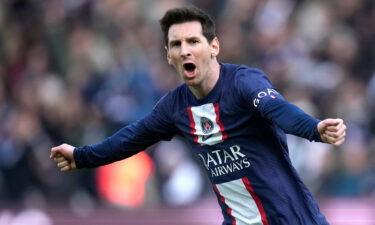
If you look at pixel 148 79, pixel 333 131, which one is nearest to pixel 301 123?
pixel 333 131

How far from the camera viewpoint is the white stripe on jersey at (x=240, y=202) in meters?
5.99

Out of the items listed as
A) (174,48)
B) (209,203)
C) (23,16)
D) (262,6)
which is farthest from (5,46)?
(174,48)

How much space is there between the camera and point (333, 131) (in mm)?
4973

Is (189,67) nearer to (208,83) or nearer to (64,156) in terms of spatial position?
(208,83)

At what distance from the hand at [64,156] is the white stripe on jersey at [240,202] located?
3.76 feet

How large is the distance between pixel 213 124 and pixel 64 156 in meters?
1.20

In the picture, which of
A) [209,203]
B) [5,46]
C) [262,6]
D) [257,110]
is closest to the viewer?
[257,110]

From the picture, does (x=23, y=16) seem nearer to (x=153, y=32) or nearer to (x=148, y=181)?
(x=153, y=32)

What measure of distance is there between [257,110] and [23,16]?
31.4ft

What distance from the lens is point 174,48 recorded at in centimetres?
621

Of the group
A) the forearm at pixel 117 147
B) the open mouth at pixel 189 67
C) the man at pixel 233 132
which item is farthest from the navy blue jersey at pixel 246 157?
the forearm at pixel 117 147

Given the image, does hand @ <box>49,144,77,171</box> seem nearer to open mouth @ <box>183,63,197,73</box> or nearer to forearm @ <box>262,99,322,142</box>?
open mouth @ <box>183,63,197,73</box>

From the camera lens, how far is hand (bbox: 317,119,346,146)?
16.2 ft

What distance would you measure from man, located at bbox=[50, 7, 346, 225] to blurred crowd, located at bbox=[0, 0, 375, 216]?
4572 mm
